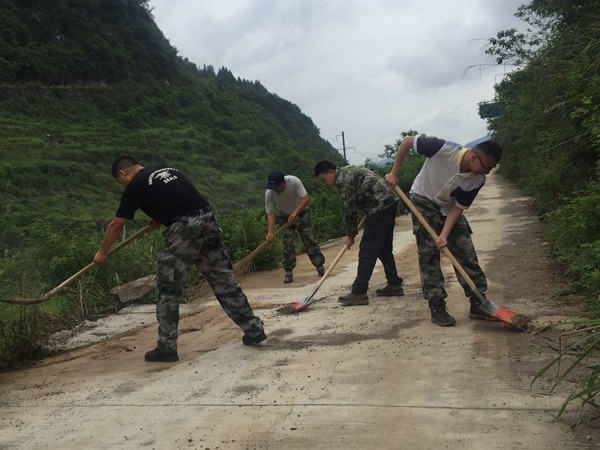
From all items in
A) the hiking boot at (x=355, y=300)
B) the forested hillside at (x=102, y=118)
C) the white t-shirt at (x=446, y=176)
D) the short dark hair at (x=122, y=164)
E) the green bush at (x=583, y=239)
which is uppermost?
the forested hillside at (x=102, y=118)

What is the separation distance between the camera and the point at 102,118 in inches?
2233

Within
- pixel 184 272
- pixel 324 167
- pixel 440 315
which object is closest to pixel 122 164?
pixel 184 272

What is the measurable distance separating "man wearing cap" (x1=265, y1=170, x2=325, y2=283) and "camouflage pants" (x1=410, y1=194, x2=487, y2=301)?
2.80 meters

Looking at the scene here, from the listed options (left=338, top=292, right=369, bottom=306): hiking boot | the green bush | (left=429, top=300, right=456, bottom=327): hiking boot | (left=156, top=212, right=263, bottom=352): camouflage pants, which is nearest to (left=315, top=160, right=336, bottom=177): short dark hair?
(left=338, top=292, right=369, bottom=306): hiking boot

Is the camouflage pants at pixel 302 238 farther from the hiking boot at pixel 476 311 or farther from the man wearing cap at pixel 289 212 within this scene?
the hiking boot at pixel 476 311

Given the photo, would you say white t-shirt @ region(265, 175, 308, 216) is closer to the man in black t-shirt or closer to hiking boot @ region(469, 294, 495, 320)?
the man in black t-shirt

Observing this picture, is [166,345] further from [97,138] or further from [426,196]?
[97,138]

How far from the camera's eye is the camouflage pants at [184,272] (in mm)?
4387

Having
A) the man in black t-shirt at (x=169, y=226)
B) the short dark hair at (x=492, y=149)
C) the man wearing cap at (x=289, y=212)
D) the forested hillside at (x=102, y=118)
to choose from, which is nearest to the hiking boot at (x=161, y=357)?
the man in black t-shirt at (x=169, y=226)

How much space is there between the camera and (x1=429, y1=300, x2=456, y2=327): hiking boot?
4.70 meters

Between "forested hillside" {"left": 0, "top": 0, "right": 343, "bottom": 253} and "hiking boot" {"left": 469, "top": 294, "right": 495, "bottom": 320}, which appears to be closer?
"hiking boot" {"left": 469, "top": 294, "right": 495, "bottom": 320}

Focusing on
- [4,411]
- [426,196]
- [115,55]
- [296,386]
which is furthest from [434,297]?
[115,55]

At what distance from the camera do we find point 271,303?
21.6ft

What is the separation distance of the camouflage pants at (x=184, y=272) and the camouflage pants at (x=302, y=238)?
10.7 ft
